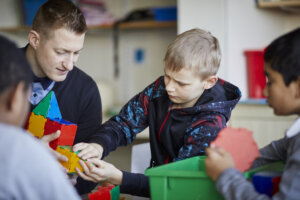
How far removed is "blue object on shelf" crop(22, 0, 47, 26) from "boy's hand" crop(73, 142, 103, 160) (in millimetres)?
2664

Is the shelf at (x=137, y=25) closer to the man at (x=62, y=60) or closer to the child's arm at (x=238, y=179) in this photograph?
the man at (x=62, y=60)

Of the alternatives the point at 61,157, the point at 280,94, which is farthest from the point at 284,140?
the point at 61,157

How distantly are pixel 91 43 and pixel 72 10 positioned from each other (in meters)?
2.40

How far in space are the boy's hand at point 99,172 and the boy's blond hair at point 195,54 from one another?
39 cm

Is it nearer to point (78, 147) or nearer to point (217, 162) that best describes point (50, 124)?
point (78, 147)

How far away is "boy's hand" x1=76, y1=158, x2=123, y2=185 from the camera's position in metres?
1.12

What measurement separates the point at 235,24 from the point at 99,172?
222cm

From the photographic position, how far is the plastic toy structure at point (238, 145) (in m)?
0.91

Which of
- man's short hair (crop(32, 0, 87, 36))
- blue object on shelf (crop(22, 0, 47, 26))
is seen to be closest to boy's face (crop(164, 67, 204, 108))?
man's short hair (crop(32, 0, 87, 36))

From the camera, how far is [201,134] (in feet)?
3.92

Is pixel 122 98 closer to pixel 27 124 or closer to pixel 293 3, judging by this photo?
pixel 293 3

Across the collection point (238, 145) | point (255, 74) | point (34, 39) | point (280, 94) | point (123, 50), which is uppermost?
point (34, 39)

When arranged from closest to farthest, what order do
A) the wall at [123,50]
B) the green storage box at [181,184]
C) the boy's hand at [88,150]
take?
the green storage box at [181,184] < the boy's hand at [88,150] < the wall at [123,50]

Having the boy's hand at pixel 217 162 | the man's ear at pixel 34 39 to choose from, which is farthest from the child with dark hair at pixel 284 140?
the man's ear at pixel 34 39
